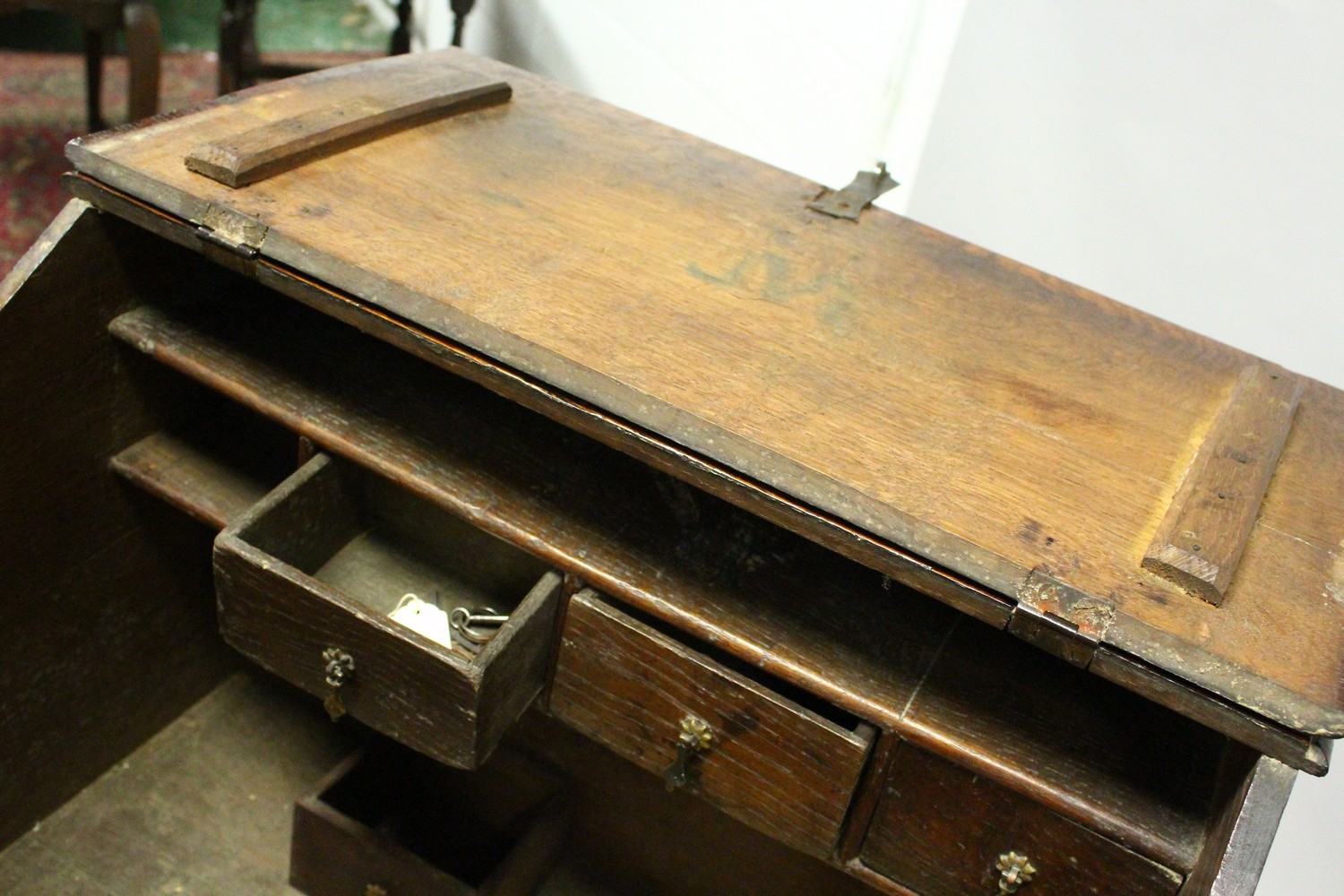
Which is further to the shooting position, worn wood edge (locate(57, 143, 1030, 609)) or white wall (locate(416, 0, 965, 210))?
white wall (locate(416, 0, 965, 210))

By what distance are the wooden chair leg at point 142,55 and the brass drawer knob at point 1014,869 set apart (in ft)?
6.84

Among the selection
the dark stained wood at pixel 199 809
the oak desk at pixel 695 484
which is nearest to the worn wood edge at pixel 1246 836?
the oak desk at pixel 695 484

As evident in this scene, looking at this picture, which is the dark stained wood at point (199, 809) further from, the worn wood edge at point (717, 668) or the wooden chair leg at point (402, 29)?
the wooden chair leg at point (402, 29)

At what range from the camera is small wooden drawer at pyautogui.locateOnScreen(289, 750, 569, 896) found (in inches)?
54.7

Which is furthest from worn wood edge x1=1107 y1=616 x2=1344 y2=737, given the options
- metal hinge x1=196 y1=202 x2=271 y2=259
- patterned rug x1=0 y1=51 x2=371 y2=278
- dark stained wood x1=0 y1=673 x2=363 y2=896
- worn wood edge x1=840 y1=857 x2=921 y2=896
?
patterned rug x1=0 y1=51 x2=371 y2=278

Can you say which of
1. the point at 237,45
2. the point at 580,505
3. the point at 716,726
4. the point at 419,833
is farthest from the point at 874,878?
the point at 237,45

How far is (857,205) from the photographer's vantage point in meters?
1.38

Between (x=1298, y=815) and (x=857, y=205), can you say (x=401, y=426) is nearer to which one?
(x=857, y=205)

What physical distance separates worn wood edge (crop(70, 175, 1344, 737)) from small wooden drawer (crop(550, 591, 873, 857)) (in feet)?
0.20

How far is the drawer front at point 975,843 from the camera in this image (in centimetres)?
96

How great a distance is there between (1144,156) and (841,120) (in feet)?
1.77

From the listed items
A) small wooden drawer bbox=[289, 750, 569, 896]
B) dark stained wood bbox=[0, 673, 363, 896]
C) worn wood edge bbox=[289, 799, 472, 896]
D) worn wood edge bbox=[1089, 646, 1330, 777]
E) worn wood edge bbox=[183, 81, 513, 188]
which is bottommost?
dark stained wood bbox=[0, 673, 363, 896]

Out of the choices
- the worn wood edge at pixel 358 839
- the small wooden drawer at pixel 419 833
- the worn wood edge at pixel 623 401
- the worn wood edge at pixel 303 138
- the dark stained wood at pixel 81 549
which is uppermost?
the worn wood edge at pixel 303 138

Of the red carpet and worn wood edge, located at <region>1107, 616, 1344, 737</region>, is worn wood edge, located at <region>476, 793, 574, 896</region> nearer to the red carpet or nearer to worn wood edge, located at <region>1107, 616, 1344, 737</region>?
worn wood edge, located at <region>1107, 616, 1344, 737</region>
